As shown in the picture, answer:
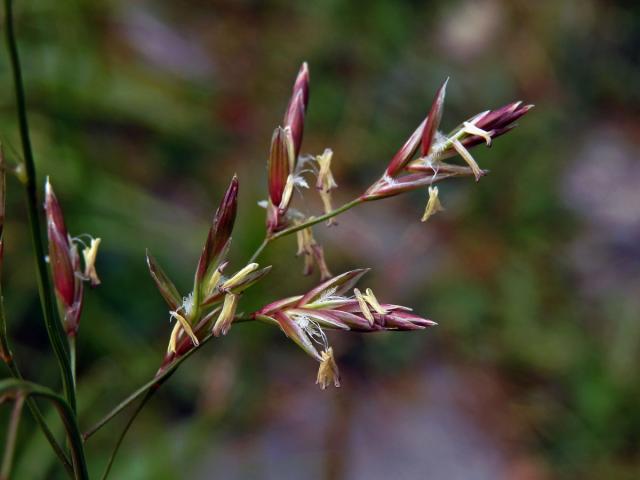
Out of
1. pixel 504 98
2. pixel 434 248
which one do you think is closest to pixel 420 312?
pixel 434 248

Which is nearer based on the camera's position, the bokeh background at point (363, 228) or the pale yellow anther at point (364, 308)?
the pale yellow anther at point (364, 308)

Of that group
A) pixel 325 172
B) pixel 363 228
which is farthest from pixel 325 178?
pixel 363 228

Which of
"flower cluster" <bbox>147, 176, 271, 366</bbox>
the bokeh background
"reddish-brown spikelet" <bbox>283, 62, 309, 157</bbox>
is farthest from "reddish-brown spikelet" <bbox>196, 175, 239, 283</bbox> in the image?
the bokeh background

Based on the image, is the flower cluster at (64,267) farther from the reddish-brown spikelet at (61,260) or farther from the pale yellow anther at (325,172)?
the pale yellow anther at (325,172)

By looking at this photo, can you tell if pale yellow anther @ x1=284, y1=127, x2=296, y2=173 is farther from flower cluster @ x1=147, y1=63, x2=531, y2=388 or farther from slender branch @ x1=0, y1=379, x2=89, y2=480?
slender branch @ x1=0, y1=379, x2=89, y2=480

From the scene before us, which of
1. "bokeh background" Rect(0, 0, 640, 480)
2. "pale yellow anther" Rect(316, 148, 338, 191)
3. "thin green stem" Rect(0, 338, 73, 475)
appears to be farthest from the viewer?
"bokeh background" Rect(0, 0, 640, 480)

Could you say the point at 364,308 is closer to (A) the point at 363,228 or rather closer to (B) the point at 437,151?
(B) the point at 437,151

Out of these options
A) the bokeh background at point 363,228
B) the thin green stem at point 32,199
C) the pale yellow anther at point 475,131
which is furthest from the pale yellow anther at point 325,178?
the bokeh background at point 363,228
